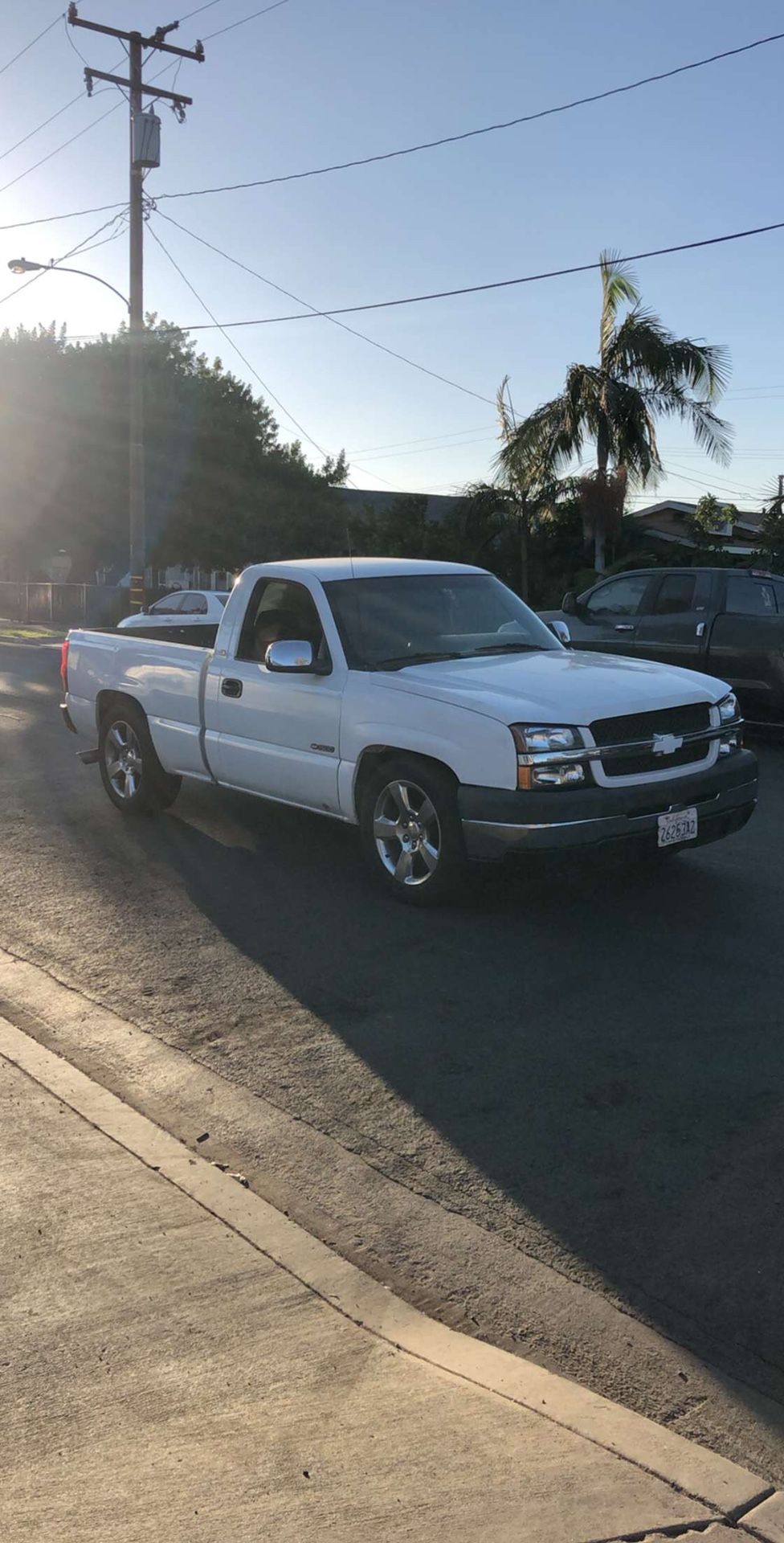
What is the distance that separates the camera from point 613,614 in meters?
14.1

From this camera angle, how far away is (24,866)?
26.2 feet

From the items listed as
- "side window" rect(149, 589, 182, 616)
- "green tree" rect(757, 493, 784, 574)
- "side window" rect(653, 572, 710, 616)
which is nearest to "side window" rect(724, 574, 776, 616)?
"side window" rect(653, 572, 710, 616)

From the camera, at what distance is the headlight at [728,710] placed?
6.99 metres

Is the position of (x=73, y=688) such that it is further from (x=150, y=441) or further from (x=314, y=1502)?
(x=150, y=441)

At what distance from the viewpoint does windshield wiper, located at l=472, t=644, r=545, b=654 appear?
7.52 metres

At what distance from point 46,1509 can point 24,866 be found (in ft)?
18.8

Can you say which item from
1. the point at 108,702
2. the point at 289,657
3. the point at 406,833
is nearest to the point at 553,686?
the point at 406,833

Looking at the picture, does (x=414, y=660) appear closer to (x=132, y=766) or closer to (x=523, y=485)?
(x=132, y=766)

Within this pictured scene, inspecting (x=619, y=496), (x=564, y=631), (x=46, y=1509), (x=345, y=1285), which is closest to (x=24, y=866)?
(x=564, y=631)

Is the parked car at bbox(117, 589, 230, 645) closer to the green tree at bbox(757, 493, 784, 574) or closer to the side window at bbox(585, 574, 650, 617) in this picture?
the side window at bbox(585, 574, 650, 617)

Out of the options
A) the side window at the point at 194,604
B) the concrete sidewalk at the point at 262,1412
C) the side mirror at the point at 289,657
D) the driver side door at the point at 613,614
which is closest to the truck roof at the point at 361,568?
the side mirror at the point at 289,657

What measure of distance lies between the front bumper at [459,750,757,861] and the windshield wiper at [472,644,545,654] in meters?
1.41

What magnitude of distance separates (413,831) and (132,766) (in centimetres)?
317

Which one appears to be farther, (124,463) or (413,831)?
(124,463)
